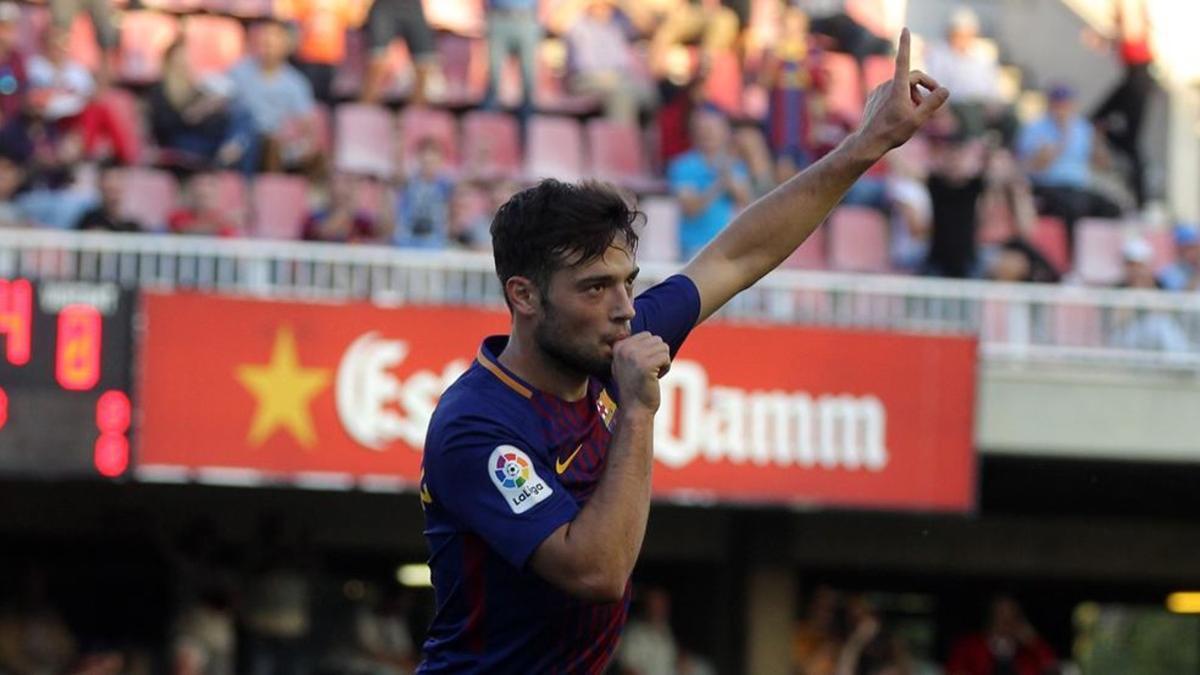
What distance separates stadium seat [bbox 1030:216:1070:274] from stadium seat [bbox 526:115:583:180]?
3259 mm

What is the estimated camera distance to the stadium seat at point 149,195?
48.4ft

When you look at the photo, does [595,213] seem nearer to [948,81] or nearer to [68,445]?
[68,445]

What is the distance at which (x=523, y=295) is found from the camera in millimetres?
4578

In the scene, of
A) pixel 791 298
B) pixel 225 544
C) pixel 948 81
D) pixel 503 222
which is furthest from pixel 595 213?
pixel 948 81

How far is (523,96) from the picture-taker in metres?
16.4

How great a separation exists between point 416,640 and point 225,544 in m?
1.66

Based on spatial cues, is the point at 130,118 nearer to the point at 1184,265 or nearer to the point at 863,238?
the point at 863,238

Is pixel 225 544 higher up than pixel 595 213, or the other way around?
pixel 595 213

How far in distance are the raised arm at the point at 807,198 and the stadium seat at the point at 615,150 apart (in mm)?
10925

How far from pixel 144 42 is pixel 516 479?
12911 millimetres

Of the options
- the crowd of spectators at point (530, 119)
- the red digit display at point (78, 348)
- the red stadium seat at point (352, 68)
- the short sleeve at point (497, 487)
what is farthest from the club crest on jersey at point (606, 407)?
the red stadium seat at point (352, 68)

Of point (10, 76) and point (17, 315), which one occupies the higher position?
point (10, 76)

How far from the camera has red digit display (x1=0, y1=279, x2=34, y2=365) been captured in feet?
41.9

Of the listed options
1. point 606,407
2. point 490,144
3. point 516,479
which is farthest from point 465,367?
point 516,479
